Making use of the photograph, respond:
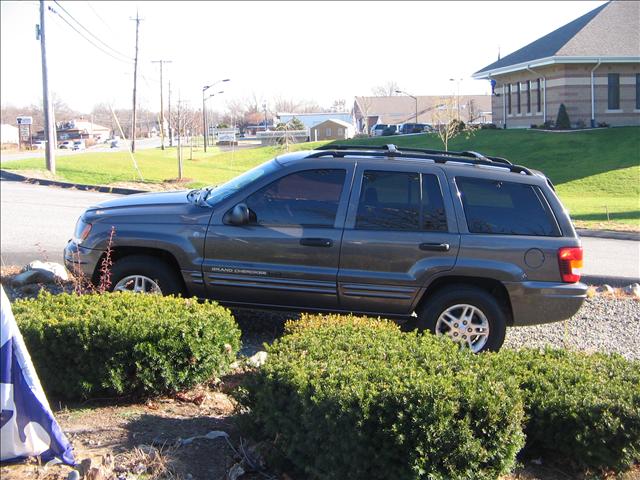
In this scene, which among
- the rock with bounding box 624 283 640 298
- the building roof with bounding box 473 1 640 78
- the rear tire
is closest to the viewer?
the rear tire

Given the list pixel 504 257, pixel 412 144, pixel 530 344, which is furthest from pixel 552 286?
pixel 412 144

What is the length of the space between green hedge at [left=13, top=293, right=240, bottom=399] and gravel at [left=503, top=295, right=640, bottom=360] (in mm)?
3735

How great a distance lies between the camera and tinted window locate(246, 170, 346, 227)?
6660mm

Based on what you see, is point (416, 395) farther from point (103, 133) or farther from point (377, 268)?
point (103, 133)

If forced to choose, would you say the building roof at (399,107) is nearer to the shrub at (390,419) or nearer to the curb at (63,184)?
the curb at (63,184)

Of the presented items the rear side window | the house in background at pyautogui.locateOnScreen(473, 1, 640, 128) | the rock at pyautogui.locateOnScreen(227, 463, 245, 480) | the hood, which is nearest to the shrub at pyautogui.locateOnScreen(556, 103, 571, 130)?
the house in background at pyautogui.locateOnScreen(473, 1, 640, 128)

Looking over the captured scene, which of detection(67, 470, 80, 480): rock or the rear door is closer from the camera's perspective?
detection(67, 470, 80, 480): rock

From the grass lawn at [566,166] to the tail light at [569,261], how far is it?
1215cm

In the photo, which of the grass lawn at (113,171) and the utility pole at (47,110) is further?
the utility pole at (47,110)

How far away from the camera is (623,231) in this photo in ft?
55.9

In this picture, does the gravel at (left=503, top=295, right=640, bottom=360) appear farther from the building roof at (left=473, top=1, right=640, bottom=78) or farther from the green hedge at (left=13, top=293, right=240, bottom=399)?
the building roof at (left=473, top=1, right=640, bottom=78)

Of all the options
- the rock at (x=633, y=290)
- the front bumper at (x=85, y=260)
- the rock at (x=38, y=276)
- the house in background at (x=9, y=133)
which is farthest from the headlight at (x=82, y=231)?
the house in background at (x=9, y=133)

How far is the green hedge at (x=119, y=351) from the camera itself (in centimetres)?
462

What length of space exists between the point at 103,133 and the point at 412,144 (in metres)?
44.5
